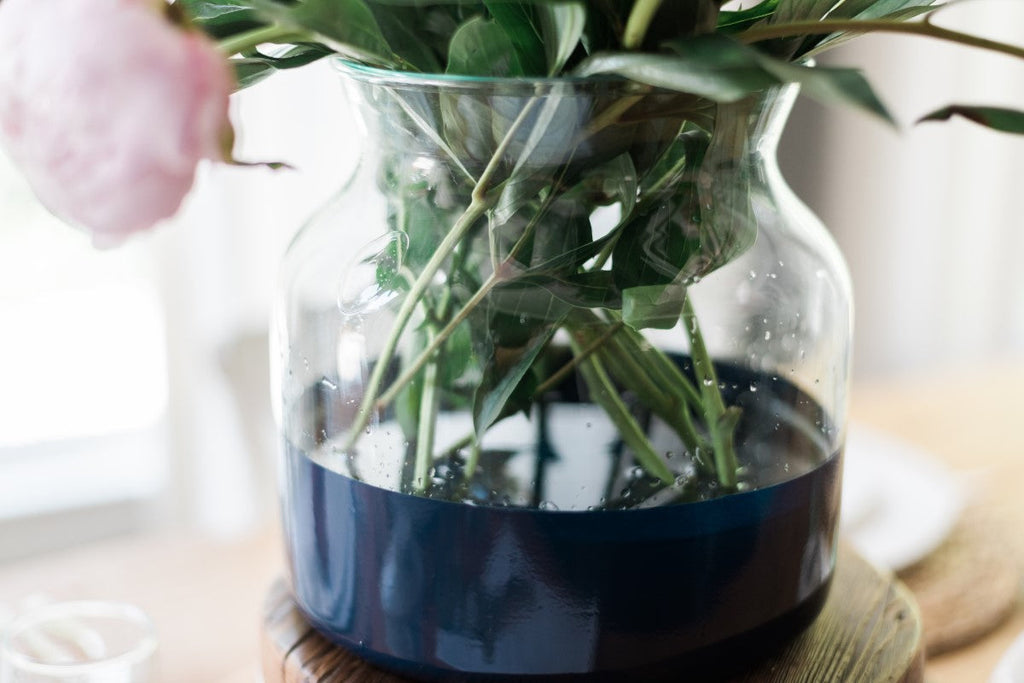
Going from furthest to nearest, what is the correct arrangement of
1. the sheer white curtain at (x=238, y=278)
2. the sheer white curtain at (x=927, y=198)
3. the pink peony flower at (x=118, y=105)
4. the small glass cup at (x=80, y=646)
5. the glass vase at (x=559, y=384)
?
the sheer white curtain at (x=927, y=198), the sheer white curtain at (x=238, y=278), the small glass cup at (x=80, y=646), the glass vase at (x=559, y=384), the pink peony flower at (x=118, y=105)

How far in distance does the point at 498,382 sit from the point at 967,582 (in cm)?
35

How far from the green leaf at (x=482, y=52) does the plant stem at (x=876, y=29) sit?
6cm

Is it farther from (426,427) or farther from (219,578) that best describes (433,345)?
(219,578)

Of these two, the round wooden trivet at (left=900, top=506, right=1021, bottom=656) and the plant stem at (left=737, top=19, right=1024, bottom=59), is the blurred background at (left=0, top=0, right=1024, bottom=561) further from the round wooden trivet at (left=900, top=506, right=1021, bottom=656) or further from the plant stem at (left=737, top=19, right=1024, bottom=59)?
the plant stem at (left=737, top=19, right=1024, bottom=59)

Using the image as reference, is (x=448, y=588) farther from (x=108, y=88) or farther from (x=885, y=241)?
(x=885, y=241)

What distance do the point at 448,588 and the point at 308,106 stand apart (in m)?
0.64

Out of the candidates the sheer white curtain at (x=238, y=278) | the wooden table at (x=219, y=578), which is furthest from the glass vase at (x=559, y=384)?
the sheer white curtain at (x=238, y=278)

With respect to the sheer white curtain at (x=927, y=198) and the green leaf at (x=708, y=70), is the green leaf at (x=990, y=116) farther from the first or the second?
the sheer white curtain at (x=927, y=198)

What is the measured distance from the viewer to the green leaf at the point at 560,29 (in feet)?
0.90

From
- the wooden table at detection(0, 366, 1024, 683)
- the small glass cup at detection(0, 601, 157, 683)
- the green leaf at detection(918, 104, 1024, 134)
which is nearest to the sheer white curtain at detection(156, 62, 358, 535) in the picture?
the wooden table at detection(0, 366, 1024, 683)

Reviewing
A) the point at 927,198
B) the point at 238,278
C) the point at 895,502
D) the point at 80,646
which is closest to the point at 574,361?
the point at 80,646

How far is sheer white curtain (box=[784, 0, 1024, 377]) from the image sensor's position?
138 cm

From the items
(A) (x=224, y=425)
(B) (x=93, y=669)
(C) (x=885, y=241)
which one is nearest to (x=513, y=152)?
(B) (x=93, y=669)

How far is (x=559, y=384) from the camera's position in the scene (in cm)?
43
